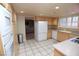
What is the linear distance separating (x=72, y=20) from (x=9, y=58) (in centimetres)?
480

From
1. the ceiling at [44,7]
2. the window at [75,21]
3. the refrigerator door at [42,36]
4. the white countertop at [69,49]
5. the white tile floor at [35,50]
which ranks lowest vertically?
the white tile floor at [35,50]

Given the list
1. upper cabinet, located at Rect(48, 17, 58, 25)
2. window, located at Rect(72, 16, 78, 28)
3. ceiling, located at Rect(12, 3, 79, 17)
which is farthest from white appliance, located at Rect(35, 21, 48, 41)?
ceiling, located at Rect(12, 3, 79, 17)

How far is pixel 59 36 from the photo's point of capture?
5.04 meters

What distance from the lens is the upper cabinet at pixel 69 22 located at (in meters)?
4.54

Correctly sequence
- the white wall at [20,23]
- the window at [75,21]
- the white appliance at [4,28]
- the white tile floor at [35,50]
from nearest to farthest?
the white appliance at [4,28]
the white tile floor at [35,50]
the window at [75,21]
the white wall at [20,23]

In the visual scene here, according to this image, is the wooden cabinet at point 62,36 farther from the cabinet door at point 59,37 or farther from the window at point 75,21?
the window at point 75,21

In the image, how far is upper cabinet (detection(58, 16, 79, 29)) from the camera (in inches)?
179

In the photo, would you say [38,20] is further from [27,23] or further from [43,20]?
[27,23]

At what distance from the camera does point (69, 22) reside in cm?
505

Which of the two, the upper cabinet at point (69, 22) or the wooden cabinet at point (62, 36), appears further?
the upper cabinet at point (69, 22)

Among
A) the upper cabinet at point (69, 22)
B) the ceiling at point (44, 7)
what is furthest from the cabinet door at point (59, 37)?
the ceiling at point (44, 7)

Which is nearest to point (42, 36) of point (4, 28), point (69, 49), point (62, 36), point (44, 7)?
point (62, 36)

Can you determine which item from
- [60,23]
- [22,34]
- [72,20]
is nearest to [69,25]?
[72,20]

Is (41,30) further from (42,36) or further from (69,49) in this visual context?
(69,49)
